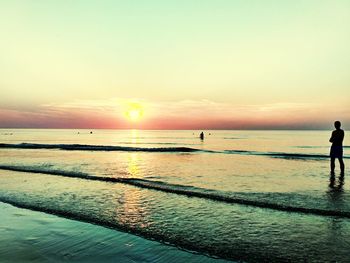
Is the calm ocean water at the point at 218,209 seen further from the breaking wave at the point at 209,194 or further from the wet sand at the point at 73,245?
the wet sand at the point at 73,245

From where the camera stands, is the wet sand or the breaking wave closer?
the wet sand

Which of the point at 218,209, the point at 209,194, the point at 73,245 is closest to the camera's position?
the point at 73,245

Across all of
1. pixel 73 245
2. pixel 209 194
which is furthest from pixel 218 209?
pixel 73 245

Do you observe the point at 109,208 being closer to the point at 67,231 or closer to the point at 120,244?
the point at 67,231

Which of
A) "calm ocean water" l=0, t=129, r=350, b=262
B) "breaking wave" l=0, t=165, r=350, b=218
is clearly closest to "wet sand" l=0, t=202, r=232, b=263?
"calm ocean water" l=0, t=129, r=350, b=262

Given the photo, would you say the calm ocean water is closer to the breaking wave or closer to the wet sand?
the breaking wave

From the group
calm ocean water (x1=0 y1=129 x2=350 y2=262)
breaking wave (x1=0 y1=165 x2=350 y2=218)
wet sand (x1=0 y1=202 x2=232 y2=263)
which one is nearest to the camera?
wet sand (x1=0 y1=202 x2=232 y2=263)

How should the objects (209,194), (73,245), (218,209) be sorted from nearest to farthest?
1. (73,245)
2. (218,209)
3. (209,194)

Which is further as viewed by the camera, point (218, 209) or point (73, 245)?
point (218, 209)

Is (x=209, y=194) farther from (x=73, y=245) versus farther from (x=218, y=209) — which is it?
(x=73, y=245)

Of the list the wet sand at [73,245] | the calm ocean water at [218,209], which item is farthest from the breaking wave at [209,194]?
the wet sand at [73,245]

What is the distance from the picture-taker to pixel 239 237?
6570 millimetres

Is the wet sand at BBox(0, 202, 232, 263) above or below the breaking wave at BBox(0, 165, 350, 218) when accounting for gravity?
Result: above

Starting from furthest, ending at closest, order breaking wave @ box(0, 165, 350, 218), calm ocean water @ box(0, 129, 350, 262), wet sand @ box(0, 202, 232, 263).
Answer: breaking wave @ box(0, 165, 350, 218) < calm ocean water @ box(0, 129, 350, 262) < wet sand @ box(0, 202, 232, 263)
